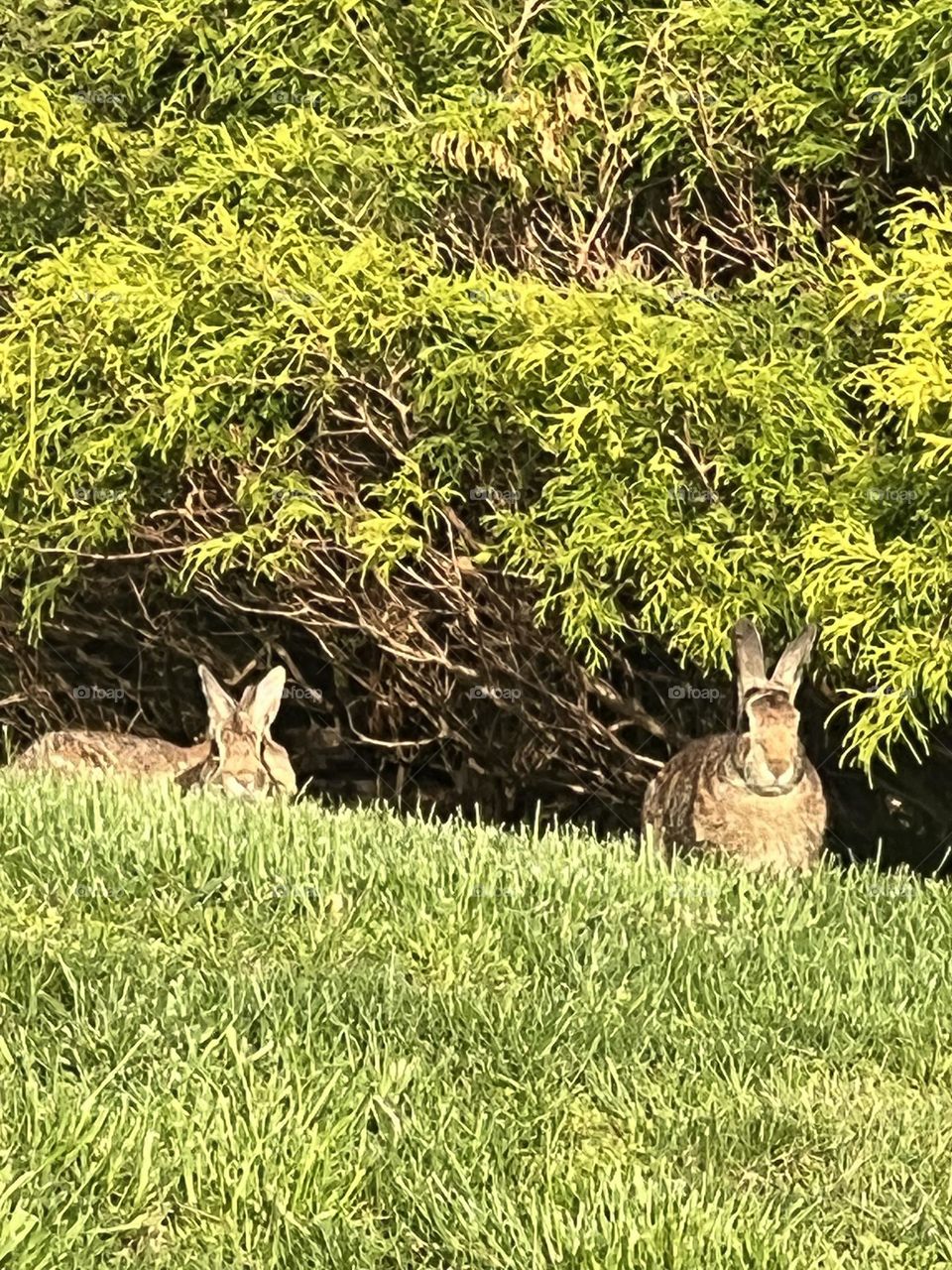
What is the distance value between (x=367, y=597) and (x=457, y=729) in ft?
2.73

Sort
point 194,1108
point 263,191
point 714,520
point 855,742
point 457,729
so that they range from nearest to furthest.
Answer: point 194,1108, point 855,742, point 714,520, point 263,191, point 457,729

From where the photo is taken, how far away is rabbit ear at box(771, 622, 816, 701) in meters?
6.82

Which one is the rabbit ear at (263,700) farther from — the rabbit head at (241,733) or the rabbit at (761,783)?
the rabbit at (761,783)

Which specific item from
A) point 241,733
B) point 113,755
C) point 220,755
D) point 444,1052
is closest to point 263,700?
point 241,733

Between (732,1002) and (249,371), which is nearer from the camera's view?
(732,1002)

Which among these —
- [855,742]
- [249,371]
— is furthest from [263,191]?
[855,742]

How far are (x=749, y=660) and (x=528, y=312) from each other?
1722mm

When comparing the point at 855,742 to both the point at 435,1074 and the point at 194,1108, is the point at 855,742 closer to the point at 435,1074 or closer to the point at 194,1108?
the point at 435,1074

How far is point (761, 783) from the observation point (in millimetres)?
6863

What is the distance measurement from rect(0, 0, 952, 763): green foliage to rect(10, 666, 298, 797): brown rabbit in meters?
0.60

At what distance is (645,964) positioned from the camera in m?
5.08

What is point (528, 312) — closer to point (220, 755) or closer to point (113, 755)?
point (220, 755)

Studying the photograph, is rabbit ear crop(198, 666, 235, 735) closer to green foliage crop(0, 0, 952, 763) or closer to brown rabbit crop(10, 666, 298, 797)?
brown rabbit crop(10, 666, 298, 797)

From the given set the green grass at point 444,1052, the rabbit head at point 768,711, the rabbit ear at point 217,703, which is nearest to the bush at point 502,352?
the rabbit head at point 768,711
